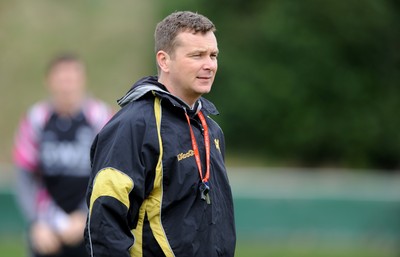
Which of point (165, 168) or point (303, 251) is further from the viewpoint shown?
point (303, 251)

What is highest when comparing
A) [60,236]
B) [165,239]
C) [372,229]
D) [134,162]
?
[134,162]

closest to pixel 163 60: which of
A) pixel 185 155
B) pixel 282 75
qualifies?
pixel 185 155

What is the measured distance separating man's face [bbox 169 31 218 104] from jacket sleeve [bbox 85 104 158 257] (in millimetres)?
306

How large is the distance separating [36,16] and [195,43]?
59.2ft

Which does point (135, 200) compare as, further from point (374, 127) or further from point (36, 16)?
point (36, 16)

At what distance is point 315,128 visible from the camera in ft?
61.4

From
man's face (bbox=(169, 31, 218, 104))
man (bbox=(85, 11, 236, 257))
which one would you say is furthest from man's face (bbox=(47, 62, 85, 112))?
man's face (bbox=(169, 31, 218, 104))

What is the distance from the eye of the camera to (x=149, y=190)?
4148mm

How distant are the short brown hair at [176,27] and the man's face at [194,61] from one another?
0.02 meters

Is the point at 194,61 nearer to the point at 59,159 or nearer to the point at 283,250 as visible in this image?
the point at 59,159

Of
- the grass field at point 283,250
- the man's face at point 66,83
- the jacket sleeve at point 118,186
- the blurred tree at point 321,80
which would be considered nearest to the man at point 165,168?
the jacket sleeve at point 118,186

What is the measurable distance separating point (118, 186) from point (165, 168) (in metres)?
0.24

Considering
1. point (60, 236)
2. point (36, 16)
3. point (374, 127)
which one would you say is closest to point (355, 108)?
point (374, 127)

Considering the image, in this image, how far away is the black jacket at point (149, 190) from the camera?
405 centimetres
